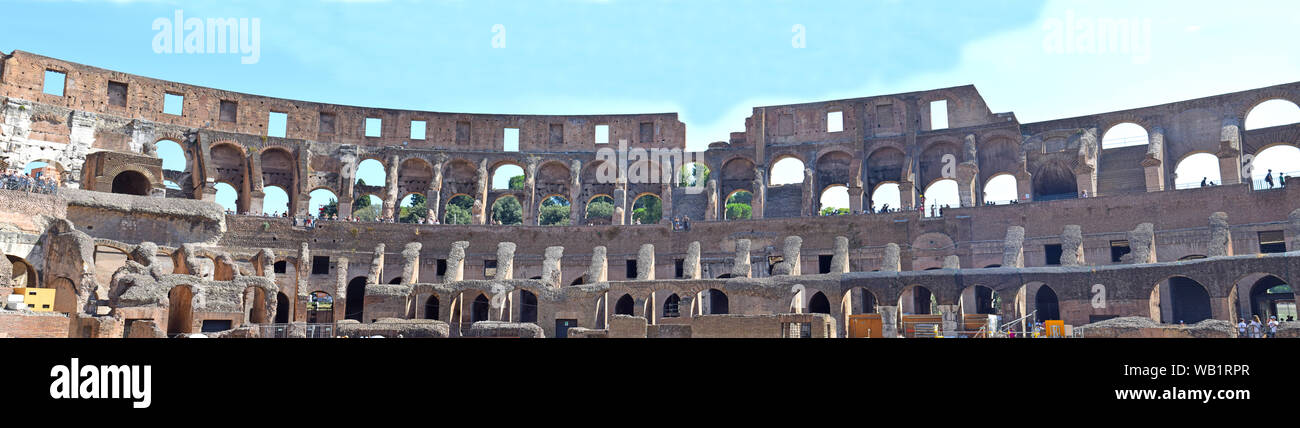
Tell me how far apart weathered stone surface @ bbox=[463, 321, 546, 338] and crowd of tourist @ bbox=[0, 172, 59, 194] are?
17.5m

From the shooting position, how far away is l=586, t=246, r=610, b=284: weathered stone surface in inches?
1504

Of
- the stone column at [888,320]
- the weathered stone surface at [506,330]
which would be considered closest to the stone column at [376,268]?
the weathered stone surface at [506,330]

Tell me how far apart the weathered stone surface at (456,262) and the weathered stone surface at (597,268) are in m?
5.59

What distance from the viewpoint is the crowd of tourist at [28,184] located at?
34.2 metres

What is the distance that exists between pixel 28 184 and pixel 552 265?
20.4 meters

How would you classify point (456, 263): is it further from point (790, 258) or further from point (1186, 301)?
point (1186, 301)

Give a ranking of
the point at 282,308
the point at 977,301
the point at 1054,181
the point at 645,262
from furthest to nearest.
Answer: the point at 1054,181 < the point at 282,308 < the point at 645,262 < the point at 977,301

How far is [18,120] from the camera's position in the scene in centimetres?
3997

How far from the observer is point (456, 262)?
39.8 metres

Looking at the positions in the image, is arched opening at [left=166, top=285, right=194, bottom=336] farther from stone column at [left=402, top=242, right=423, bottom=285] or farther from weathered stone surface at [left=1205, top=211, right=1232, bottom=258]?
weathered stone surface at [left=1205, top=211, right=1232, bottom=258]

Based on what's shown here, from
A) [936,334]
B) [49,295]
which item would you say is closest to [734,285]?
[936,334]

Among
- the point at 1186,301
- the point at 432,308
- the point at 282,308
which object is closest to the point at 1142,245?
the point at 1186,301

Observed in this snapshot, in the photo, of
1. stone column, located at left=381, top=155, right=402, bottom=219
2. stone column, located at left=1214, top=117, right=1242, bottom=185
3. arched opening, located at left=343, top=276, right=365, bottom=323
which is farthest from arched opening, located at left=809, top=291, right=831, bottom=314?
stone column, located at left=381, top=155, right=402, bottom=219
